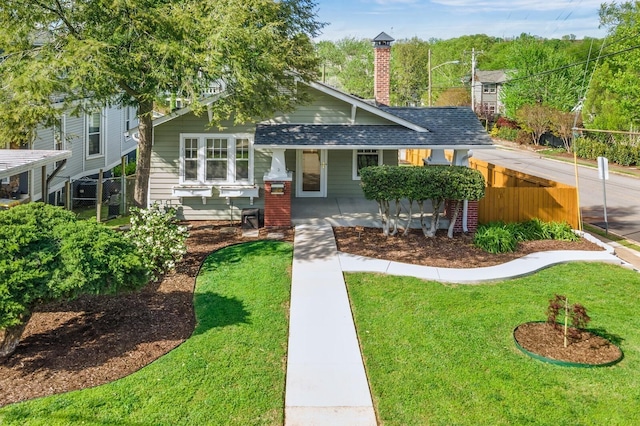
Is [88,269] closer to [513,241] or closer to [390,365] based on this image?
[390,365]

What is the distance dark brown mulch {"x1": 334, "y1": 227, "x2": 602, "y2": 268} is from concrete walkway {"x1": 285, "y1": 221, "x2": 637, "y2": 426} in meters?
0.37

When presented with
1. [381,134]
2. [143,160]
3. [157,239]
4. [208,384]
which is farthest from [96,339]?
[381,134]

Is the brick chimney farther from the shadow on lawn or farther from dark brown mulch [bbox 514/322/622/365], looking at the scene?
dark brown mulch [bbox 514/322/622/365]

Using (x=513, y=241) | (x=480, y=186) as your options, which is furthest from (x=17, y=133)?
(x=513, y=241)

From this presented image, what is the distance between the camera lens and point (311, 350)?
7.33 m

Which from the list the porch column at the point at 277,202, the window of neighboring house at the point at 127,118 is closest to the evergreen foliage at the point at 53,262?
the porch column at the point at 277,202

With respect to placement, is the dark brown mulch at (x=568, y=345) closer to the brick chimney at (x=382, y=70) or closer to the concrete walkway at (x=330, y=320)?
the concrete walkway at (x=330, y=320)

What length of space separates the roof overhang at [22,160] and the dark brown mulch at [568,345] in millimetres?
8854

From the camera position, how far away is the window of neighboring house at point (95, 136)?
68.1 feet

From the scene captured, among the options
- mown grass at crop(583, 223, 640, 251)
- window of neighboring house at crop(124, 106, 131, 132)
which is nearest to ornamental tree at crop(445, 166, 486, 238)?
mown grass at crop(583, 223, 640, 251)

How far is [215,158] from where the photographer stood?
51.2 ft

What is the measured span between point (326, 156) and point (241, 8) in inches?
303

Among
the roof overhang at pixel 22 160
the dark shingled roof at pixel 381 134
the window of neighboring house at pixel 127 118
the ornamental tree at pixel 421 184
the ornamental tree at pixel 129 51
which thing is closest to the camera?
the roof overhang at pixel 22 160

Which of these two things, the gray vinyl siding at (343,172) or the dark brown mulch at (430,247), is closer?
the dark brown mulch at (430,247)
